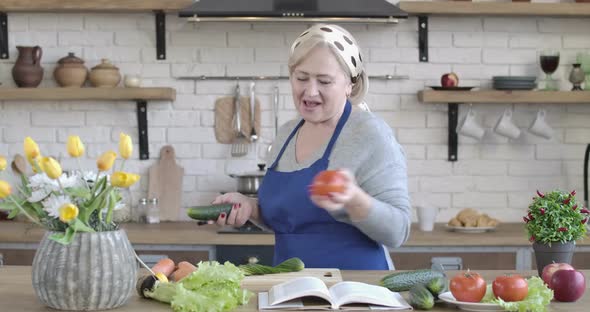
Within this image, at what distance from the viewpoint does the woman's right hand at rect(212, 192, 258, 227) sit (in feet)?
9.41

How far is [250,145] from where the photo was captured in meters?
5.00

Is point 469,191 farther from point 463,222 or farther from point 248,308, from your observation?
point 248,308

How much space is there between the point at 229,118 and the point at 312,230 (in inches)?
86.4

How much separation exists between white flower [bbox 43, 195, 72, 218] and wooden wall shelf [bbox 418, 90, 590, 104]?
115 inches

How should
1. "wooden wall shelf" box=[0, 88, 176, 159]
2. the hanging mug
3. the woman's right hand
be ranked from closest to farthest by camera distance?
the woman's right hand, "wooden wall shelf" box=[0, 88, 176, 159], the hanging mug

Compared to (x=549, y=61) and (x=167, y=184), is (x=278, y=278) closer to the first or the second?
(x=167, y=184)

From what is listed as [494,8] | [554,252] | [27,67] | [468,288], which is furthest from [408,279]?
[27,67]

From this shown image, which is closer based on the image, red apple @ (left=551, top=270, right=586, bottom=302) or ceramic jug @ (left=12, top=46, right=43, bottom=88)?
red apple @ (left=551, top=270, right=586, bottom=302)

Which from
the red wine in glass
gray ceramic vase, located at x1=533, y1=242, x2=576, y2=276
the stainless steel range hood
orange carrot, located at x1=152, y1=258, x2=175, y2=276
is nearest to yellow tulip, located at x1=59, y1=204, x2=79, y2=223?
orange carrot, located at x1=152, y1=258, x2=175, y2=276

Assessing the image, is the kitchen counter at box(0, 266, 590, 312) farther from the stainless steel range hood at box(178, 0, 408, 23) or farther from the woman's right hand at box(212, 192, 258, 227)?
the stainless steel range hood at box(178, 0, 408, 23)

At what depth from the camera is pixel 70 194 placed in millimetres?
2146

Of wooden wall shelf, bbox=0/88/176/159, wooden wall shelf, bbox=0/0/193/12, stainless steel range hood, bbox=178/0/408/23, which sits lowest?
wooden wall shelf, bbox=0/88/176/159

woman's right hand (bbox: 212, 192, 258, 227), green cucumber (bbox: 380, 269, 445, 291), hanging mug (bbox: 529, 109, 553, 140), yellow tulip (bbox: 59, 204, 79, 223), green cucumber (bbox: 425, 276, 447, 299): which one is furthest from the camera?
hanging mug (bbox: 529, 109, 553, 140)

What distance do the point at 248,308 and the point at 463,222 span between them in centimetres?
253
